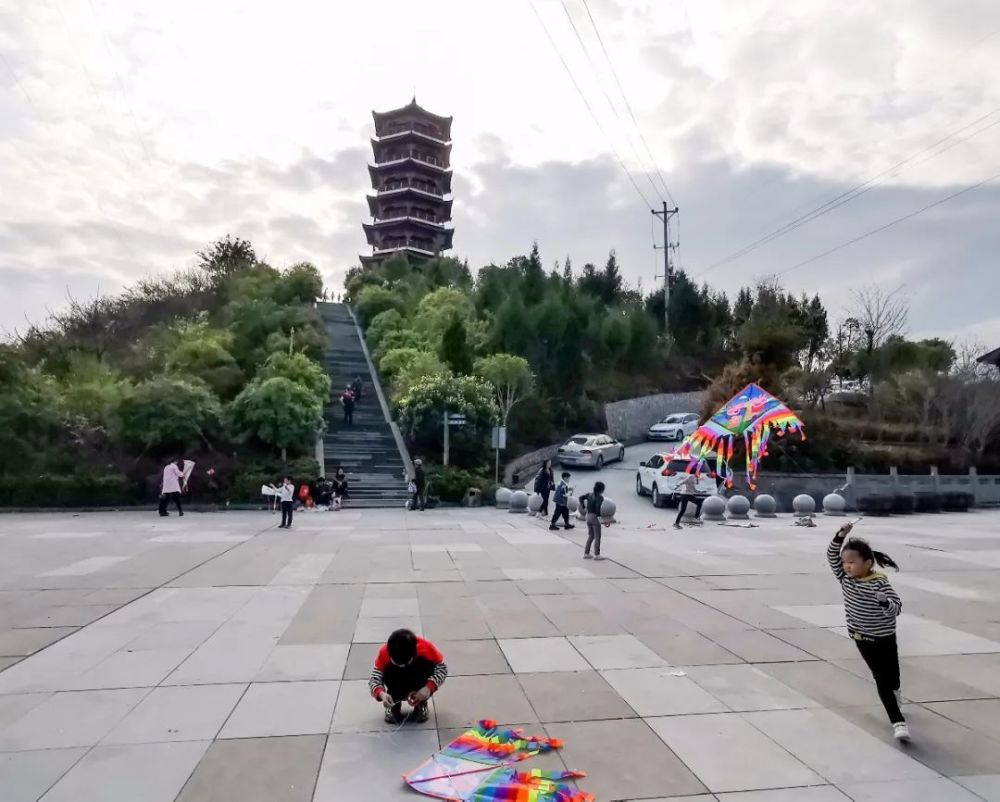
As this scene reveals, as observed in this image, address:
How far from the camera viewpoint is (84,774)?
4.20 metres

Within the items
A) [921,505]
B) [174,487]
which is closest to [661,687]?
[174,487]

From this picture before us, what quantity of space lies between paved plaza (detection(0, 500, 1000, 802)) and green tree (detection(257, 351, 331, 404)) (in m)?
15.7

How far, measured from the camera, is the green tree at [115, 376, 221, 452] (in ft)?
74.0

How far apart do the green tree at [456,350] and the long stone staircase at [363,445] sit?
146 inches

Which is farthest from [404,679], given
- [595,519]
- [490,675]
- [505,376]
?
[505,376]

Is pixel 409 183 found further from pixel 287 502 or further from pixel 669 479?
pixel 287 502

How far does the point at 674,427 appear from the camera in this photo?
3925cm

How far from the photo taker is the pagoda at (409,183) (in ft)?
210

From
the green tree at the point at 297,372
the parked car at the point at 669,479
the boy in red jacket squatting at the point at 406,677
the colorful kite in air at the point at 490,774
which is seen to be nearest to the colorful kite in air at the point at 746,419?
the parked car at the point at 669,479

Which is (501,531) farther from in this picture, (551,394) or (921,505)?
(551,394)

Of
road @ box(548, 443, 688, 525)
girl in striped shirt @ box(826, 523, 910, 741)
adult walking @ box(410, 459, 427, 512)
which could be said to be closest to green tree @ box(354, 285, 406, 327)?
road @ box(548, 443, 688, 525)

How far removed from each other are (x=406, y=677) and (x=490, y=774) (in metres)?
1.02

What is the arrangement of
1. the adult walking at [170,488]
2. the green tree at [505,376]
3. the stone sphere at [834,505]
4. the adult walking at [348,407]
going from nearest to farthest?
the adult walking at [170,488] < the stone sphere at [834,505] < the green tree at [505,376] < the adult walking at [348,407]

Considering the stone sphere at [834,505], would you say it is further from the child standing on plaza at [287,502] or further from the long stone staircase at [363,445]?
the child standing on plaza at [287,502]
